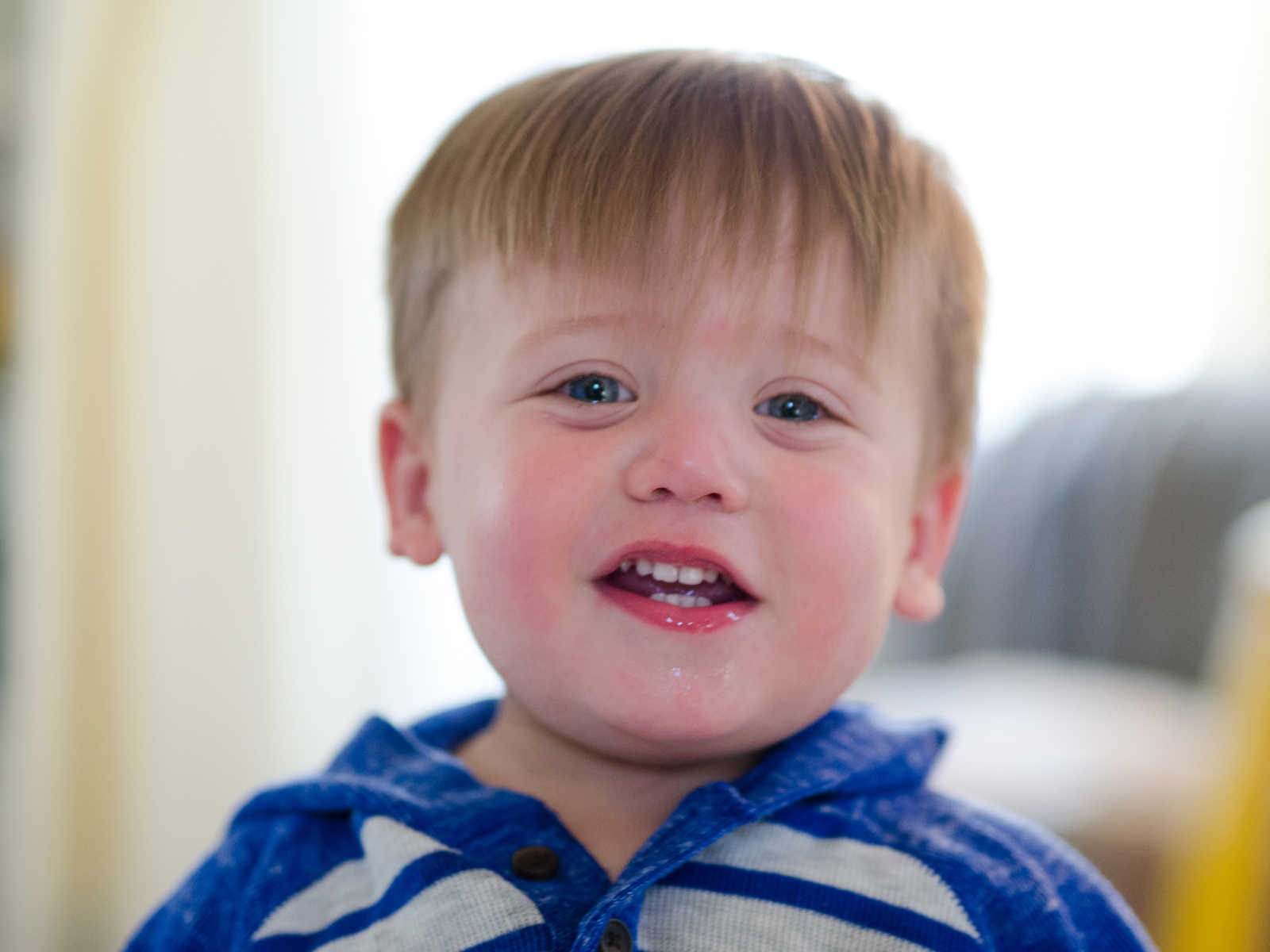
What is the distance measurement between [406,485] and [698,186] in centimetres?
30

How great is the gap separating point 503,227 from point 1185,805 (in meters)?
1.27

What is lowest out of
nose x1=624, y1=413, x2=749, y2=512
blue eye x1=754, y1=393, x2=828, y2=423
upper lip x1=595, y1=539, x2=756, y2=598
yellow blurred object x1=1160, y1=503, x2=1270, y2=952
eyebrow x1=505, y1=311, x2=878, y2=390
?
yellow blurred object x1=1160, y1=503, x2=1270, y2=952

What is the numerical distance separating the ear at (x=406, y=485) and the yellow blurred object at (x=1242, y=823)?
0.87m

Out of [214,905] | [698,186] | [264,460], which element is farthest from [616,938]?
[264,460]

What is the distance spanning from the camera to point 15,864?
6.31 ft

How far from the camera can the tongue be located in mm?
690

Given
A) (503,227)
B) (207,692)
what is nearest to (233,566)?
(207,692)

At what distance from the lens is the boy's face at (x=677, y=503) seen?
68 centimetres

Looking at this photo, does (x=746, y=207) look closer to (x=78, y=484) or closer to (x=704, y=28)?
(x=704, y=28)

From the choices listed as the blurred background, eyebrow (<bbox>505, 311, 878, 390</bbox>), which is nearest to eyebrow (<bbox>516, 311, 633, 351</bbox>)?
eyebrow (<bbox>505, 311, 878, 390</bbox>)

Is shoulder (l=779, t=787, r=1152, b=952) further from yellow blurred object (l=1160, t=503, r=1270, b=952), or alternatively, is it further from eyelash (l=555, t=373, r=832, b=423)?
yellow blurred object (l=1160, t=503, r=1270, b=952)

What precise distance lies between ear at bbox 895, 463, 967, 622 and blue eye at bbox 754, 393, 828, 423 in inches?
5.0

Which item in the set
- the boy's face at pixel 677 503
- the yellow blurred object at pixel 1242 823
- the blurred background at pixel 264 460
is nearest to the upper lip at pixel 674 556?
the boy's face at pixel 677 503

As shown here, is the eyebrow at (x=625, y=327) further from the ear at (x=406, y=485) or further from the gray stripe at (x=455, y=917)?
the gray stripe at (x=455, y=917)
